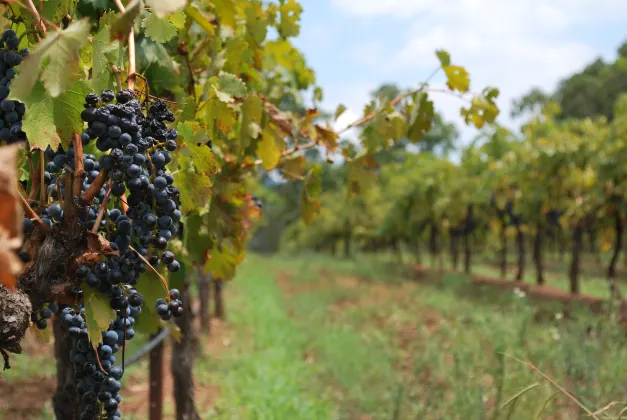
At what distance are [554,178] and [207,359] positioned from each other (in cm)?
901

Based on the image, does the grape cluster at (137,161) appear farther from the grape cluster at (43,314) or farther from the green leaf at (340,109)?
the green leaf at (340,109)

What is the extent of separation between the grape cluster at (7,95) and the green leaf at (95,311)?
438 mm

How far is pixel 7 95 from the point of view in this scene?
4.56 ft

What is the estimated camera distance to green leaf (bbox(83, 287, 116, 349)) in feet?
4.71

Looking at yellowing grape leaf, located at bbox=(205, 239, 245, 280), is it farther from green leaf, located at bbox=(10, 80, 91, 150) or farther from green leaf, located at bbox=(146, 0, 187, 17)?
green leaf, located at bbox=(146, 0, 187, 17)

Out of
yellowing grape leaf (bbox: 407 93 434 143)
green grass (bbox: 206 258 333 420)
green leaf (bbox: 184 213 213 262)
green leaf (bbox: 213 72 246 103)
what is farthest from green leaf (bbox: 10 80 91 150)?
green grass (bbox: 206 258 333 420)

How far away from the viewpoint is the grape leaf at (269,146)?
261 cm

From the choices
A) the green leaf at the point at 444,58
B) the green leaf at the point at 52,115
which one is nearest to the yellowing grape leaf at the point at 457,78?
the green leaf at the point at 444,58

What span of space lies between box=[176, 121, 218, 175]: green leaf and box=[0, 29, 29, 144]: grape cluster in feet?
1.44

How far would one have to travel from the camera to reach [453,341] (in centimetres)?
613

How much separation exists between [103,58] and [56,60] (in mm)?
337

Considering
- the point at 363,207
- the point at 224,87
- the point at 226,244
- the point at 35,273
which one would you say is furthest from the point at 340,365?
the point at 363,207

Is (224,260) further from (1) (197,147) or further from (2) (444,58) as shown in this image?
(2) (444,58)

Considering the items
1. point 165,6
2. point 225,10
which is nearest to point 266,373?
point 225,10
